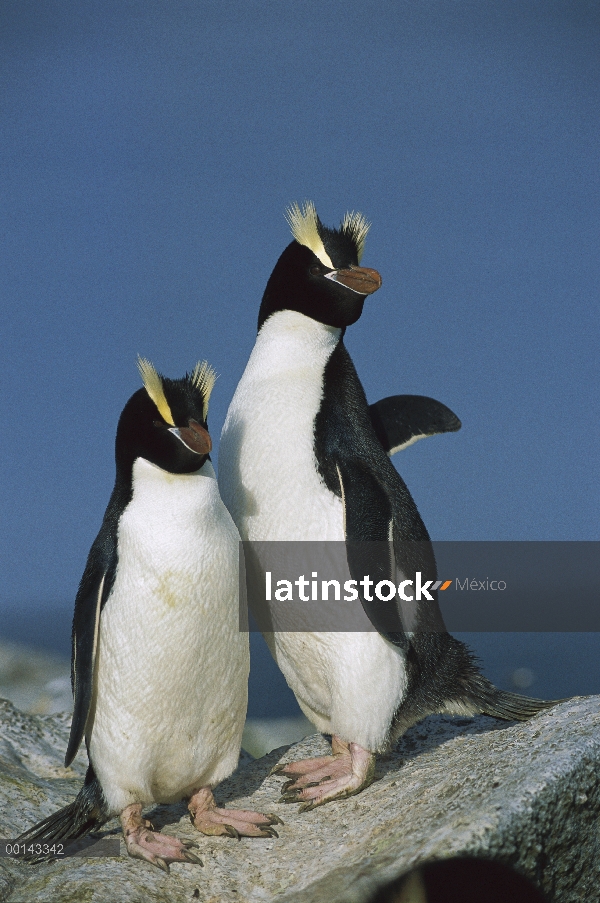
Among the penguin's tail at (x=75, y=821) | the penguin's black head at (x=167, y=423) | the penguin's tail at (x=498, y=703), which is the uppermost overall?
the penguin's black head at (x=167, y=423)

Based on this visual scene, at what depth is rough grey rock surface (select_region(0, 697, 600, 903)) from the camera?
192 centimetres

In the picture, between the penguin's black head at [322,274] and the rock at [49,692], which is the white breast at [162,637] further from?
the rock at [49,692]

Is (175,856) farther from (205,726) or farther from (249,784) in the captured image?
(249,784)

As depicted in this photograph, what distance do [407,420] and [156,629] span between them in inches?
59.4

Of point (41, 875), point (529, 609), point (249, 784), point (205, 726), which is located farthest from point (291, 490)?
point (529, 609)

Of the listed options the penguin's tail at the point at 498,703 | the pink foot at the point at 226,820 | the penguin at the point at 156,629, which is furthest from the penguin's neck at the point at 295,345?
the pink foot at the point at 226,820

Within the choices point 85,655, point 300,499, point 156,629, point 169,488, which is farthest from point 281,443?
point 85,655

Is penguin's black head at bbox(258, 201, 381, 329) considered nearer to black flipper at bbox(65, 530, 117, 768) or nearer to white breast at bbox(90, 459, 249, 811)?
white breast at bbox(90, 459, 249, 811)

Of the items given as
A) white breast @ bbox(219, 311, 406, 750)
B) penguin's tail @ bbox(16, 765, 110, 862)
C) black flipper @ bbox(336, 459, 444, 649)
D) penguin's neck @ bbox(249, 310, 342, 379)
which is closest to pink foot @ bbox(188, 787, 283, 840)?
penguin's tail @ bbox(16, 765, 110, 862)

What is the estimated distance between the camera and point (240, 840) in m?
2.32

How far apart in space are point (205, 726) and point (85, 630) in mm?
419

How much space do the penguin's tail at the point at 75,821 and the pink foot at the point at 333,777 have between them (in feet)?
1.81

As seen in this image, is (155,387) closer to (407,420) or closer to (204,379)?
(204,379)

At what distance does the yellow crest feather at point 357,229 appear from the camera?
113 inches
